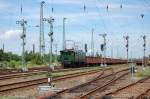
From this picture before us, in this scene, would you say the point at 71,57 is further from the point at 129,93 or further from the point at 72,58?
the point at 129,93

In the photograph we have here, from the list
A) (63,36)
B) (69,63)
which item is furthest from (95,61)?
(69,63)

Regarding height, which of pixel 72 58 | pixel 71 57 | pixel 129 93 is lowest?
pixel 129 93

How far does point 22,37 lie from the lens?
188 feet

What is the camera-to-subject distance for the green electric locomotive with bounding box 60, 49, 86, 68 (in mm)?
69119

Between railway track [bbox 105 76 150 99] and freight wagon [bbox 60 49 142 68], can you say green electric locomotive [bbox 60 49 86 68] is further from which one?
railway track [bbox 105 76 150 99]

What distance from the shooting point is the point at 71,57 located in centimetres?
6906

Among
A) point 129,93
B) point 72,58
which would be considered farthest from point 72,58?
point 129,93

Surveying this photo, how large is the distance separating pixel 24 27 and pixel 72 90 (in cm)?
3474

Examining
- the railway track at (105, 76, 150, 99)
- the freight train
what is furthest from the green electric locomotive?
the railway track at (105, 76, 150, 99)

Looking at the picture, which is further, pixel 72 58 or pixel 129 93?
pixel 72 58

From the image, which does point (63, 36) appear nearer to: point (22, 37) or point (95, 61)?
point (95, 61)

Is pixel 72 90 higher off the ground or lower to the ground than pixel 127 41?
lower

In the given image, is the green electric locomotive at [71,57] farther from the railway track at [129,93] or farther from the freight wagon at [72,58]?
the railway track at [129,93]

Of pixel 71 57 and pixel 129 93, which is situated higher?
pixel 71 57
